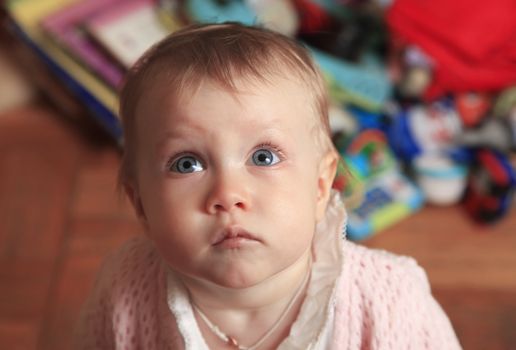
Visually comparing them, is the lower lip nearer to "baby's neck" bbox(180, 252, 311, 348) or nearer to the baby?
the baby

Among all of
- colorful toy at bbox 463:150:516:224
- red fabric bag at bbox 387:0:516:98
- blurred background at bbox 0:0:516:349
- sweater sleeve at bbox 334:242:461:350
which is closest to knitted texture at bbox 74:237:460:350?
sweater sleeve at bbox 334:242:461:350

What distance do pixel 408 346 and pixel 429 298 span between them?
0.07 metres

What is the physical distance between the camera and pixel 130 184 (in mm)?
816

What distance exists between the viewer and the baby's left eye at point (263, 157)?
0.71 meters

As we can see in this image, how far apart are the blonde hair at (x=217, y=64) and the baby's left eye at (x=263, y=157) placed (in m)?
0.06

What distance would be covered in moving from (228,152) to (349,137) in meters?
0.74

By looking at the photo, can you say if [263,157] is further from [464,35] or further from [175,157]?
[464,35]

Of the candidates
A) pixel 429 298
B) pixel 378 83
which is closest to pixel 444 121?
pixel 378 83

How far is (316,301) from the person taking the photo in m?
0.80

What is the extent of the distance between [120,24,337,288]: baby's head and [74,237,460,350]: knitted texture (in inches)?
4.2

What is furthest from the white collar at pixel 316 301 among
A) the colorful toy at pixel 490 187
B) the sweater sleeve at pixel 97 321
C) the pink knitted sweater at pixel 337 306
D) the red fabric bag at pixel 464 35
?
the red fabric bag at pixel 464 35

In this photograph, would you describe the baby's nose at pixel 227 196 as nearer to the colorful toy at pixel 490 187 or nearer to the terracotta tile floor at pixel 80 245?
the terracotta tile floor at pixel 80 245

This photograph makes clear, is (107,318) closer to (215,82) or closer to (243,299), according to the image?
(243,299)

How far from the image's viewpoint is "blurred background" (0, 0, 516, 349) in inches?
51.6
